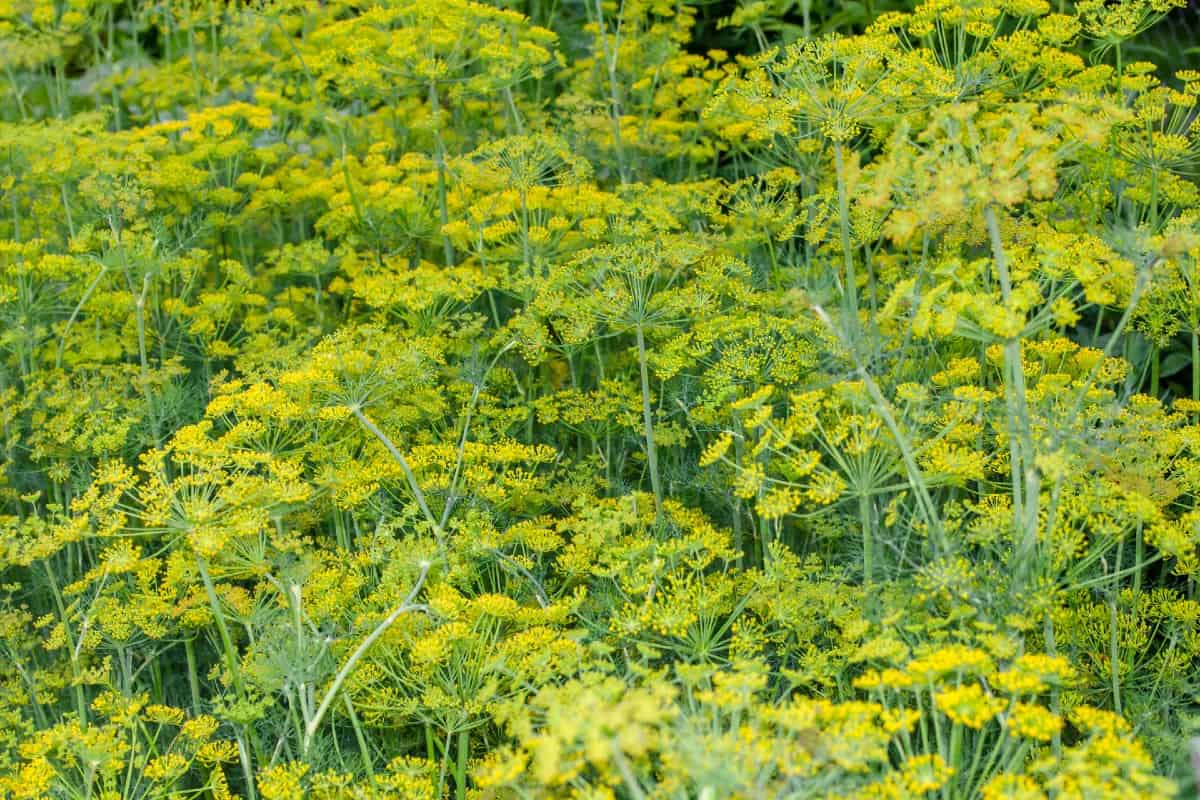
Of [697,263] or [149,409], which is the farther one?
[697,263]

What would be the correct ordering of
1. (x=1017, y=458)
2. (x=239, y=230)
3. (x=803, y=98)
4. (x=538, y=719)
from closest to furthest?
(x=1017, y=458), (x=538, y=719), (x=803, y=98), (x=239, y=230)

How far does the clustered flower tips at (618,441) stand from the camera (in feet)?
10.1

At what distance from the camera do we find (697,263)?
16.8ft

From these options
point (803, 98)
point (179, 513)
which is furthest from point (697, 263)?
point (179, 513)

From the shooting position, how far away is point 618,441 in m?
4.96

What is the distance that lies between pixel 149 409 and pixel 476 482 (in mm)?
1326

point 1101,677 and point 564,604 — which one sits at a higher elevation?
point 564,604

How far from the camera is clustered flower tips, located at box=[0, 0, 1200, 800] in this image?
10.1 ft

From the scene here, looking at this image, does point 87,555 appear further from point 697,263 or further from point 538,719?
point 697,263

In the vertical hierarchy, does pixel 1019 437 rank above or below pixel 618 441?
above

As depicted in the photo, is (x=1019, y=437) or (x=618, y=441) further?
(x=618, y=441)

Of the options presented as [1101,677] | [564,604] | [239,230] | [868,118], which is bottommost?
[1101,677]

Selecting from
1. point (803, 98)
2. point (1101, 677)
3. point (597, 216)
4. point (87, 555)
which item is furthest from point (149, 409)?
point (1101, 677)

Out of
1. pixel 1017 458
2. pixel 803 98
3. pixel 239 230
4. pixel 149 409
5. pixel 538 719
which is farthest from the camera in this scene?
pixel 239 230
